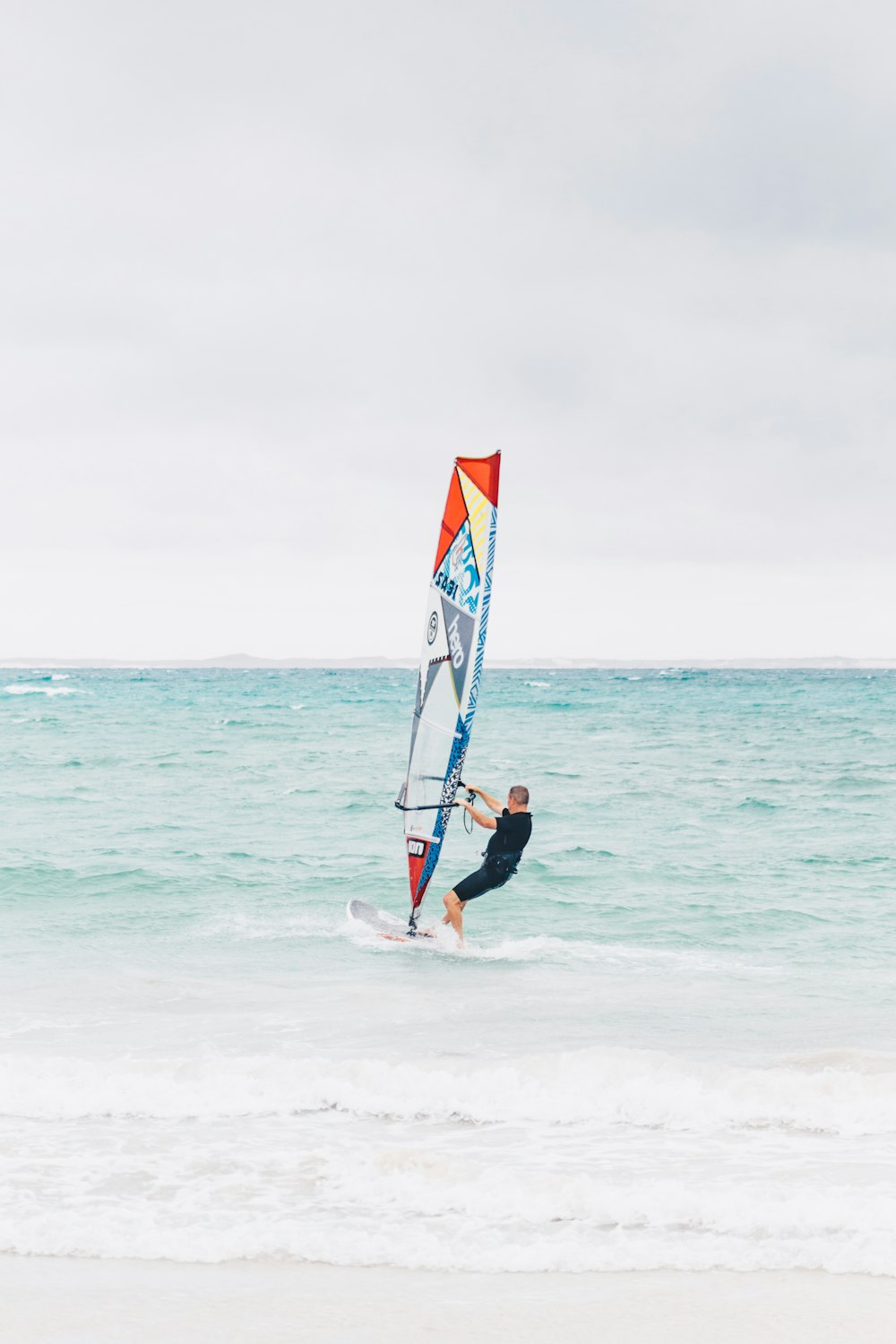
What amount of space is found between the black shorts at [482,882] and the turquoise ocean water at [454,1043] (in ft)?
1.89

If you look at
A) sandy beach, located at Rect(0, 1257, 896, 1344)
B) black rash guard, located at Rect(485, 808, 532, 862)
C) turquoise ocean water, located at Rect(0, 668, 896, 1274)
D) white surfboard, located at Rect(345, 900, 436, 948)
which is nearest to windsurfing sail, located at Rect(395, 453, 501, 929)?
white surfboard, located at Rect(345, 900, 436, 948)

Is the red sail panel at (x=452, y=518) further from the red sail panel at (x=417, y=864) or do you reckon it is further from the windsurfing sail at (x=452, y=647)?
the red sail panel at (x=417, y=864)

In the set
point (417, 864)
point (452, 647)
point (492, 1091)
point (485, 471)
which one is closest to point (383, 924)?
point (417, 864)

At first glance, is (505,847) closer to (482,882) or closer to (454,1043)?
(482,882)

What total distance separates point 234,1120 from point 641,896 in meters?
8.30

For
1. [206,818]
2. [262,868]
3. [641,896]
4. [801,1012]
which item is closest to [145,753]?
[206,818]

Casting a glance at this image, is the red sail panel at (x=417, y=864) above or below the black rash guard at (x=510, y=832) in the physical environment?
below

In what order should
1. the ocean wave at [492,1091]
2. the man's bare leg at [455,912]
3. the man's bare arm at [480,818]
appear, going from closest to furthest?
the ocean wave at [492,1091] → the man's bare arm at [480,818] → the man's bare leg at [455,912]

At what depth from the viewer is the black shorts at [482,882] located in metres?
10.7

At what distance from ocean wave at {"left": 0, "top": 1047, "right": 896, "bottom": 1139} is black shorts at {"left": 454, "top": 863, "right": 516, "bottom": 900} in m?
3.41

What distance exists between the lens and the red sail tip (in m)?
10.8

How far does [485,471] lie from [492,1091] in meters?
5.82

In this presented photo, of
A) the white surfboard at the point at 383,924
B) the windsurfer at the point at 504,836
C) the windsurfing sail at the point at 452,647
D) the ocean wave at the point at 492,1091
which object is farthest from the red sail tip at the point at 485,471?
the ocean wave at the point at 492,1091

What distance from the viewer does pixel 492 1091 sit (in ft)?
22.6
